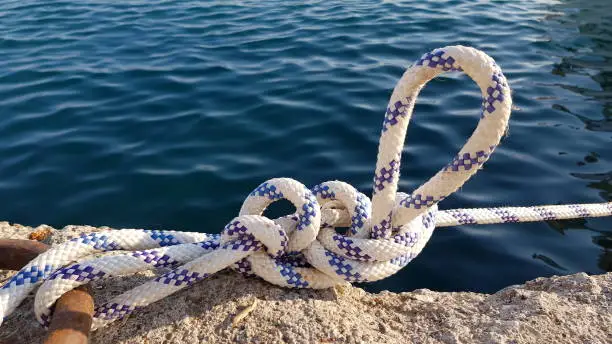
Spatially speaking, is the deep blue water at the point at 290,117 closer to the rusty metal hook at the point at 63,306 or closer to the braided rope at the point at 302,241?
the braided rope at the point at 302,241

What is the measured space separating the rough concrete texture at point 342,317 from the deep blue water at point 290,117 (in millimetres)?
573

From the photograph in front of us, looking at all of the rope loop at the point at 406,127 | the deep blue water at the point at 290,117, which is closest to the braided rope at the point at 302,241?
the rope loop at the point at 406,127

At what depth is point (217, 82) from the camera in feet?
15.9

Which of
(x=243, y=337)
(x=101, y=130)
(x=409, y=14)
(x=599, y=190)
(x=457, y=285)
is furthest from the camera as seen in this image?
(x=409, y=14)

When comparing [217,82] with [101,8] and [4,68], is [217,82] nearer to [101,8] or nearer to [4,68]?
[4,68]

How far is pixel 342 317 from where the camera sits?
6.21 ft

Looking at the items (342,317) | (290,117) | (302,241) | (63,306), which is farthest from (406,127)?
(290,117)

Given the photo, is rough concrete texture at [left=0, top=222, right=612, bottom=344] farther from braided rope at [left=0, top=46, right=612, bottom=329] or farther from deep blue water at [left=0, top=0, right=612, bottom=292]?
deep blue water at [left=0, top=0, right=612, bottom=292]

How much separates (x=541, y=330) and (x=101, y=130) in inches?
128

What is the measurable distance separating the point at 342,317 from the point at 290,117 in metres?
2.49

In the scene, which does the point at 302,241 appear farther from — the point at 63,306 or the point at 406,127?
the point at 63,306

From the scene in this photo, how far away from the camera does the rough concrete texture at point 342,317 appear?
1.80 metres

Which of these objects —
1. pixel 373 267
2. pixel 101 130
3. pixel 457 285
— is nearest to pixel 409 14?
pixel 101 130

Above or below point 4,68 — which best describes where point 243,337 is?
below
